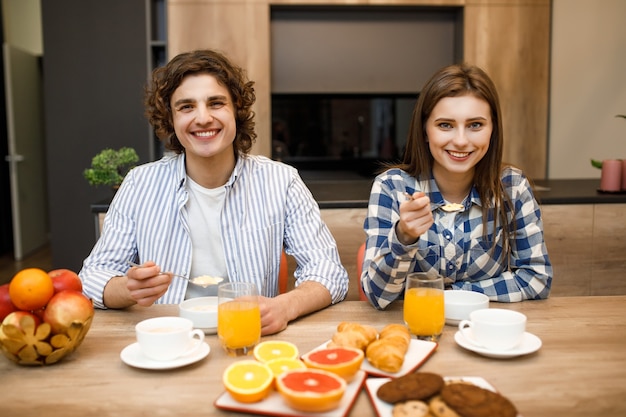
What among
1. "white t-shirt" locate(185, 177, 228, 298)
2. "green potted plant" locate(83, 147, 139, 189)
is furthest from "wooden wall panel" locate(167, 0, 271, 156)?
"white t-shirt" locate(185, 177, 228, 298)

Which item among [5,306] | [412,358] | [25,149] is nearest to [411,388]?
[412,358]

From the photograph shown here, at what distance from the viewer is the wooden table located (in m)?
0.93

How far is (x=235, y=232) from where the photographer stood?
170 centimetres

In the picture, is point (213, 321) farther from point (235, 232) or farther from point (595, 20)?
point (595, 20)

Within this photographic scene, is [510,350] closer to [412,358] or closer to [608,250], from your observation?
[412,358]

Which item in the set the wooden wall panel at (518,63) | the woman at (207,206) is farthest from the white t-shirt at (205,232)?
the wooden wall panel at (518,63)

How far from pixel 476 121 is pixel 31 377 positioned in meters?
1.19

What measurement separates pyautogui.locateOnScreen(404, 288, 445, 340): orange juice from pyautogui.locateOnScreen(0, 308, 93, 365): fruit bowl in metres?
0.64

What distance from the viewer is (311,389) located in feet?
2.94

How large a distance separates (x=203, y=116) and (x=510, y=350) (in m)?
0.97

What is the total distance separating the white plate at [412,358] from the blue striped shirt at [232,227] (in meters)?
0.48

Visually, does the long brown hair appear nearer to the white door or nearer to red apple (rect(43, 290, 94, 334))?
red apple (rect(43, 290, 94, 334))

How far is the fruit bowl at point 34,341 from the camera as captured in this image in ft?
3.45

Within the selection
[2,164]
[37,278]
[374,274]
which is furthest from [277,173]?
[2,164]
